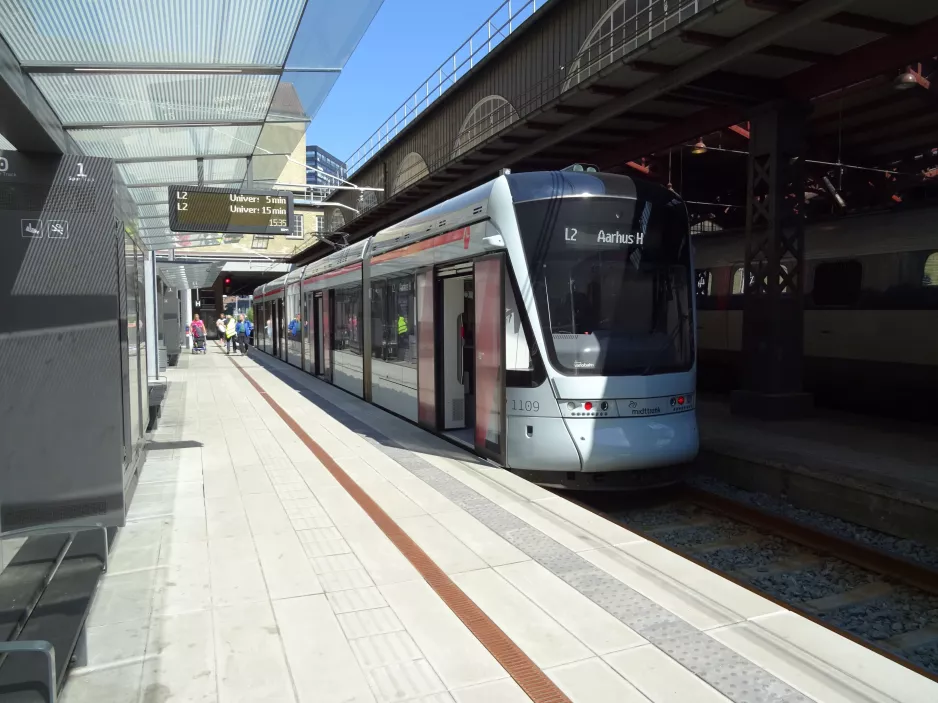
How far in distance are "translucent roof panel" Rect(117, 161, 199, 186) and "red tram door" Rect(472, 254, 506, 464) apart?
4.23 m

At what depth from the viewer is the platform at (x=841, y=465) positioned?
6.37 metres

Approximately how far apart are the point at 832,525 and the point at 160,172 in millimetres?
8946

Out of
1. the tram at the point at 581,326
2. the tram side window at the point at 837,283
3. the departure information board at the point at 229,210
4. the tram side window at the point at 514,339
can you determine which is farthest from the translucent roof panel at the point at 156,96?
the tram side window at the point at 837,283

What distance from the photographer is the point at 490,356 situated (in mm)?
7059

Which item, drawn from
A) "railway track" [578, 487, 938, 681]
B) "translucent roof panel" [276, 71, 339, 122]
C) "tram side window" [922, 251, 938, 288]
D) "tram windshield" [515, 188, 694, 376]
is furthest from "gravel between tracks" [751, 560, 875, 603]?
"tram side window" [922, 251, 938, 288]

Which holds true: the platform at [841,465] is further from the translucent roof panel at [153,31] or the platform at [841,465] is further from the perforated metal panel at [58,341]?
the perforated metal panel at [58,341]

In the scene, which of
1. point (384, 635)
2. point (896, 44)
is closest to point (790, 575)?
point (384, 635)

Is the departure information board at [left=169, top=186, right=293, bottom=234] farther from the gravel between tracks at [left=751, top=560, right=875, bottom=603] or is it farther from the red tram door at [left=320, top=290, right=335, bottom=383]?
the gravel between tracks at [left=751, top=560, right=875, bottom=603]

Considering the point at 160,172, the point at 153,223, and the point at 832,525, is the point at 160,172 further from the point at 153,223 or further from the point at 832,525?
the point at 832,525

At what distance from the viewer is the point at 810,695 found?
2.96 m

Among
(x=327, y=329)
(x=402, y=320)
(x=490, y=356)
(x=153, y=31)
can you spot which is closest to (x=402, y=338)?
(x=402, y=320)

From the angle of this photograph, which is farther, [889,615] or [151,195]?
[151,195]

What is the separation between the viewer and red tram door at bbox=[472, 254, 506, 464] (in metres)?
6.79

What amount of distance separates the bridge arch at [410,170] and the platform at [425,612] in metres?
19.4
